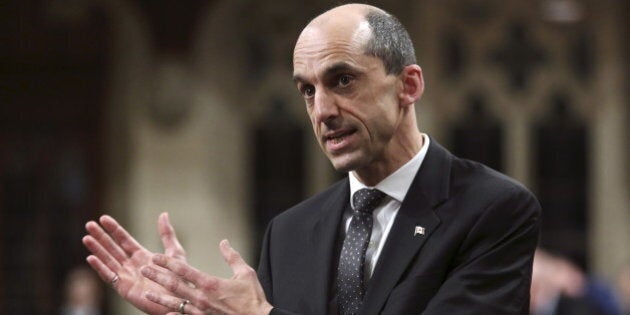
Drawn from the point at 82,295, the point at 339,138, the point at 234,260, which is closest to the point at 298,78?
the point at 339,138

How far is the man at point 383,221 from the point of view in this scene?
3295mm

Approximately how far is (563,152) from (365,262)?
26.4 ft

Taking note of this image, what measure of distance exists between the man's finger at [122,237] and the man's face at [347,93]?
677 millimetres

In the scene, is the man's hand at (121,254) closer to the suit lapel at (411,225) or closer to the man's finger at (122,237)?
Result: the man's finger at (122,237)

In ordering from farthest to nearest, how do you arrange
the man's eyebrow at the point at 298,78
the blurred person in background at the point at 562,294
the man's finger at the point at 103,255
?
the blurred person in background at the point at 562,294, the man's finger at the point at 103,255, the man's eyebrow at the point at 298,78

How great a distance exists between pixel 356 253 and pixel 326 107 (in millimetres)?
371

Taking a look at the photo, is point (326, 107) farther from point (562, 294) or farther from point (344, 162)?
point (562, 294)

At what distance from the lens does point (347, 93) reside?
333 cm

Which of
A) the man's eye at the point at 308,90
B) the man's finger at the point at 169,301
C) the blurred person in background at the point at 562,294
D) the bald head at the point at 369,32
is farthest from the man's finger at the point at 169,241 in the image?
the blurred person in background at the point at 562,294

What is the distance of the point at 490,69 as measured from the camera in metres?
11.2

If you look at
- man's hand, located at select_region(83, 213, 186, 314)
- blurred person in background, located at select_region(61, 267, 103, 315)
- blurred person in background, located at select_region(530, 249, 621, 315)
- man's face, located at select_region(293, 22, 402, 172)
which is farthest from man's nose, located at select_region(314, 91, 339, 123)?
blurred person in background, located at select_region(61, 267, 103, 315)

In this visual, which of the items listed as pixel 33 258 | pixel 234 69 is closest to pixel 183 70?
pixel 234 69

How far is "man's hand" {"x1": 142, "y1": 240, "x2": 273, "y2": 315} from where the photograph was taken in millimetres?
3268

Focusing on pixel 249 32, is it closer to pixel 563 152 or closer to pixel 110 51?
pixel 110 51
